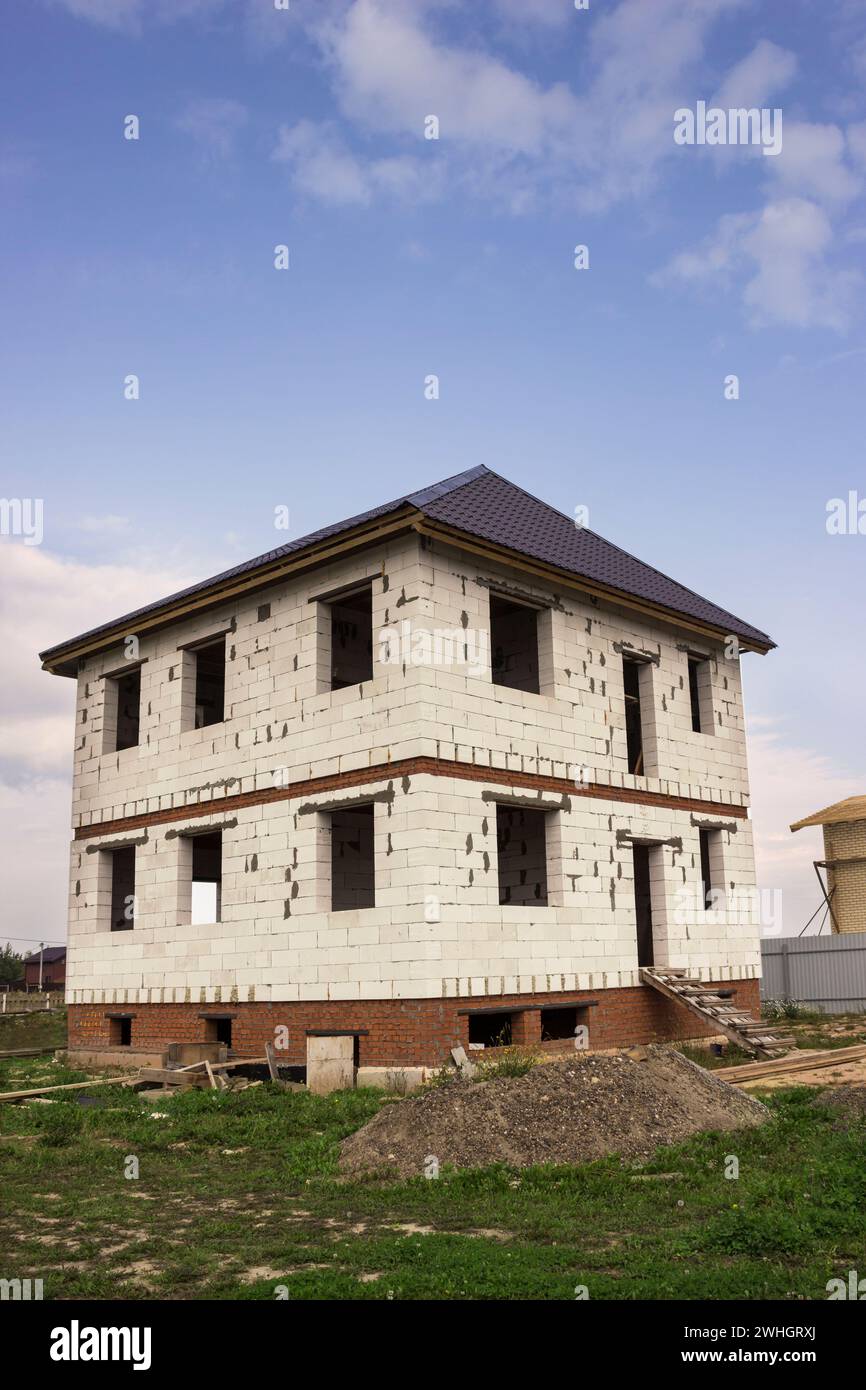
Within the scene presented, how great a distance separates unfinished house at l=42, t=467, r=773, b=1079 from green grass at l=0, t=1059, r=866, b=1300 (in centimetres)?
421

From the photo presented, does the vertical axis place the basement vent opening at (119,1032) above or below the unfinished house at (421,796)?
below

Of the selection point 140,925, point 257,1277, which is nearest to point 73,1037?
point 140,925

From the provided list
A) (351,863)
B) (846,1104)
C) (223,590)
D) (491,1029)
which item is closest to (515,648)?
(351,863)

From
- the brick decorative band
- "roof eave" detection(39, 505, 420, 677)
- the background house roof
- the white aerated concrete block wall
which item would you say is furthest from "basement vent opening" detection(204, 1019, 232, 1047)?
the background house roof

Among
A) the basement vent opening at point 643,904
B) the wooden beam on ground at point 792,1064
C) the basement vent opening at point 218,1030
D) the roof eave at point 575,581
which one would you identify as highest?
the roof eave at point 575,581

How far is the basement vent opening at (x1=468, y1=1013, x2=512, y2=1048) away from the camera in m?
16.8

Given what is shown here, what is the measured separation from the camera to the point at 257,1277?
684cm

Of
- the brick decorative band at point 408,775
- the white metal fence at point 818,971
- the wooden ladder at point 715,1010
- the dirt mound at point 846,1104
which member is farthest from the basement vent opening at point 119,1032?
the white metal fence at point 818,971

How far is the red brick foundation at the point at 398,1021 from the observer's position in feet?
50.9

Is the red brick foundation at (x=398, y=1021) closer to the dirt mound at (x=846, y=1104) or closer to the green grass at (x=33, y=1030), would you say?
the dirt mound at (x=846, y=1104)

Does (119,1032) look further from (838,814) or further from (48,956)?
(48,956)

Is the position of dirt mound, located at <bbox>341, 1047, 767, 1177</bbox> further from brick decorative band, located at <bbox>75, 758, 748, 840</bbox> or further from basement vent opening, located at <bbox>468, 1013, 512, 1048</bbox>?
brick decorative band, located at <bbox>75, 758, 748, 840</bbox>

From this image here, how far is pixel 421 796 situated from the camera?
15.8m

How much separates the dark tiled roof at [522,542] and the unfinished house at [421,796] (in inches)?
3.9
